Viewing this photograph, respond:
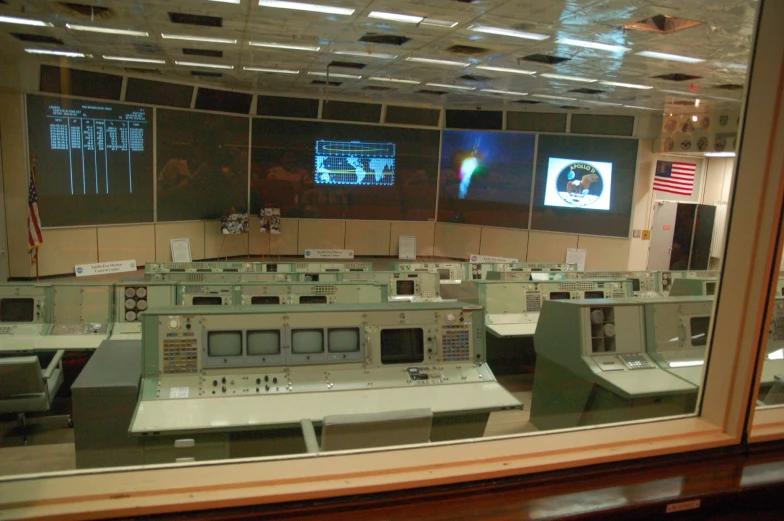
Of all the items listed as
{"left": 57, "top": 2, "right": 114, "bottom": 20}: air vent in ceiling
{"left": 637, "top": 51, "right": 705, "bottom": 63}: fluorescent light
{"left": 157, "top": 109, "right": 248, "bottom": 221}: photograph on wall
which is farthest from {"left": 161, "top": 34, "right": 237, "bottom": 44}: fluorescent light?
{"left": 637, "top": 51, "right": 705, "bottom": 63}: fluorescent light

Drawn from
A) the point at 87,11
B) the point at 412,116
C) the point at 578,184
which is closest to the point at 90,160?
the point at 87,11

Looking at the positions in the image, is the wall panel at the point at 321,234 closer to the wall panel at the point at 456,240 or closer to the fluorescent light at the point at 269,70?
the wall panel at the point at 456,240

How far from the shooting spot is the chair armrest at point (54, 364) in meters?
3.67

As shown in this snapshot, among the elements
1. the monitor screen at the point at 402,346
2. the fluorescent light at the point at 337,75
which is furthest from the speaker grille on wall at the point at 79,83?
the monitor screen at the point at 402,346

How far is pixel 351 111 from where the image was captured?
1126 centimetres

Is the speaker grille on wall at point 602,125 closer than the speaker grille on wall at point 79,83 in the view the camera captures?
No

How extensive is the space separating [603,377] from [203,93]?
867 centimetres

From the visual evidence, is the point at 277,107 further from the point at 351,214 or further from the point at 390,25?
the point at 390,25

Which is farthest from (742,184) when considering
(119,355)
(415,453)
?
(119,355)

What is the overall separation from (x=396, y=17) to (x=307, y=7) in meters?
0.80

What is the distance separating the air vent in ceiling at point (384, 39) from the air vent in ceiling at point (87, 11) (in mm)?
2470

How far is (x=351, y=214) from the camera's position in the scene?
37.8ft

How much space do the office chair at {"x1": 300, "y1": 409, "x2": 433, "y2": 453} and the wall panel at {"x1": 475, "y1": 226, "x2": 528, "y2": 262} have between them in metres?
9.27

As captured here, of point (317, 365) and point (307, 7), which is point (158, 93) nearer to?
point (307, 7)
